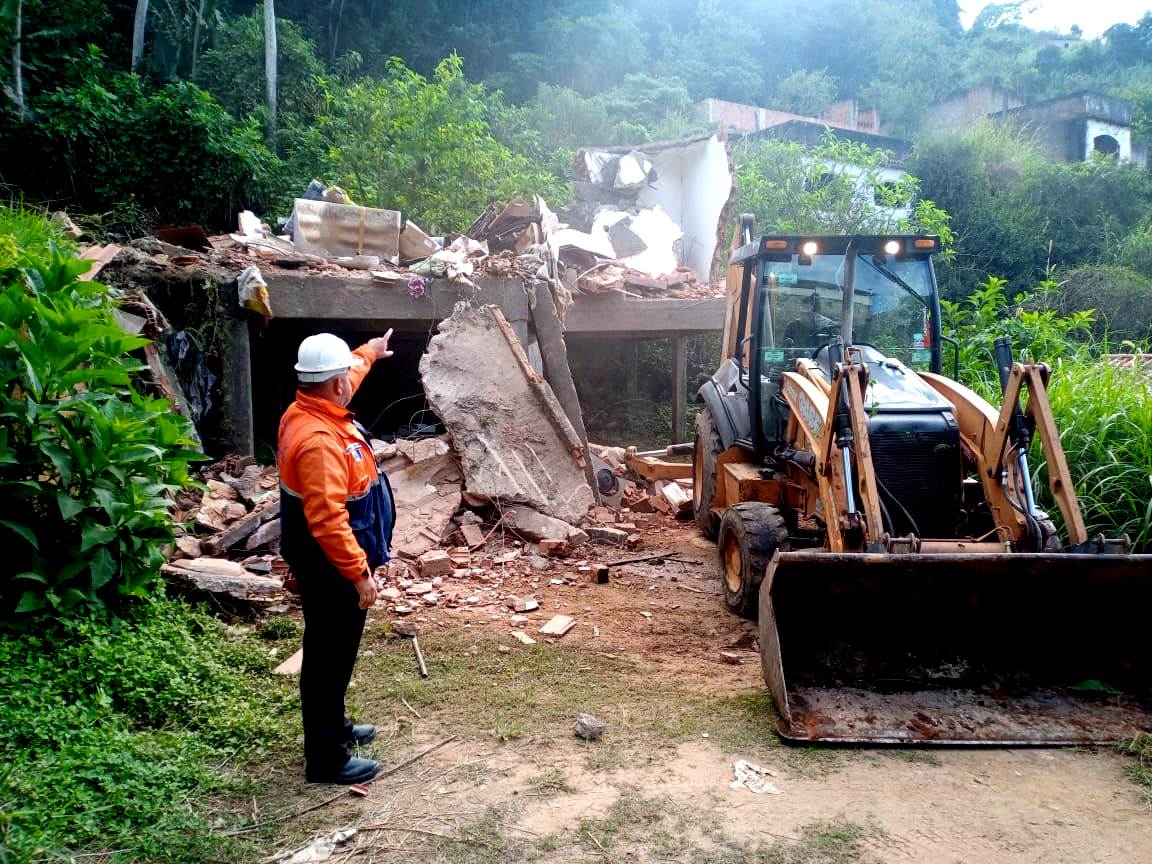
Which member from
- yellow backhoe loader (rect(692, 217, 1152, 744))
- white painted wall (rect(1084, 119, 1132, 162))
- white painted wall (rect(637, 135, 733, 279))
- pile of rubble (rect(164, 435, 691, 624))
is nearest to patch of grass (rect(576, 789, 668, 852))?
yellow backhoe loader (rect(692, 217, 1152, 744))

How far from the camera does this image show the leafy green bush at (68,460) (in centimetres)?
420

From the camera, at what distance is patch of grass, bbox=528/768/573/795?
A: 11.7 ft

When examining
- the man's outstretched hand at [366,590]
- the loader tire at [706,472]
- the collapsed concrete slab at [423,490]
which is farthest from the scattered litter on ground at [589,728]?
the loader tire at [706,472]

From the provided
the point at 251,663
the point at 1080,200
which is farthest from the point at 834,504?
the point at 1080,200

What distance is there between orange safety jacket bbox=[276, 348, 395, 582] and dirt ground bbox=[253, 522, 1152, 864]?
3.39 feet

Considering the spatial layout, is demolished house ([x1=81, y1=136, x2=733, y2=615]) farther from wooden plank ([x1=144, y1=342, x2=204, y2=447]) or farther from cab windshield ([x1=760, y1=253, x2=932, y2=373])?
cab windshield ([x1=760, y1=253, x2=932, y2=373])

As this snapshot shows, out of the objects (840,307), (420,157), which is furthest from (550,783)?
(420,157)

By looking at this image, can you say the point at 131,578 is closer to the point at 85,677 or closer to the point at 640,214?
the point at 85,677

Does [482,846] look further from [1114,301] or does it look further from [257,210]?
[1114,301]

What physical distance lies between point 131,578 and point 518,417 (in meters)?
4.07

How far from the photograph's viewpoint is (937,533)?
5086mm

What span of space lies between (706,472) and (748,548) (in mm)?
1963

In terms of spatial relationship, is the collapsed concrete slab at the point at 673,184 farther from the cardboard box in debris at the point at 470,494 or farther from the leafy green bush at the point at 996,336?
the cardboard box in debris at the point at 470,494

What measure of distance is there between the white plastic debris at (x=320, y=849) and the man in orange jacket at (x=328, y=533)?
1.40 ft
